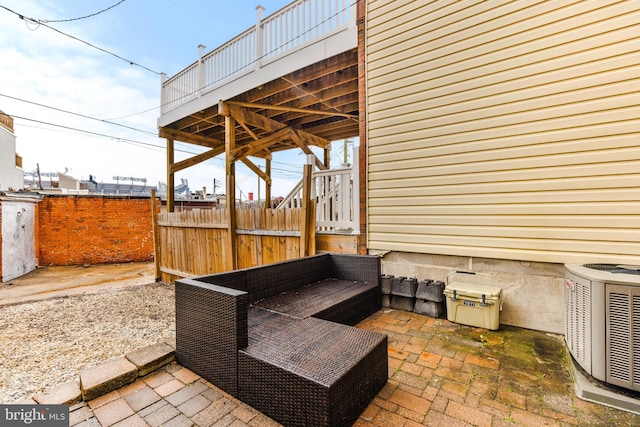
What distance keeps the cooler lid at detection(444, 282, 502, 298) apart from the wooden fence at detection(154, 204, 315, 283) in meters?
1.89

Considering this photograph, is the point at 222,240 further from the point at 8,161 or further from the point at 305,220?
the point at 8,161

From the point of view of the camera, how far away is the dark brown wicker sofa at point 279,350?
1.34m

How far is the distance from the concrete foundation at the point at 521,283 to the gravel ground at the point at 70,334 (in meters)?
3.66

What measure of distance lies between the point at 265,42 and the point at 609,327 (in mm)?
5624

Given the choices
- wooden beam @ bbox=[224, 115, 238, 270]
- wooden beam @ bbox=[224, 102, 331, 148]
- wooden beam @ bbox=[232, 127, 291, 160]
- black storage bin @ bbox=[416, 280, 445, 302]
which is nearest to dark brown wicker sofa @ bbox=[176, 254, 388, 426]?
black storage bin @ bbox=[416, 280, 445, 302]

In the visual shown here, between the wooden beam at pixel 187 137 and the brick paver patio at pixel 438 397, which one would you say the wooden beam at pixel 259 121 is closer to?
the wooden beam at pixel 187 137

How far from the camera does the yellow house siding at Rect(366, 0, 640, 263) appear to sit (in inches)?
90.0

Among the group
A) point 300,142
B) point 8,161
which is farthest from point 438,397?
point 8,161

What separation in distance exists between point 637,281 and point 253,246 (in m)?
4.49

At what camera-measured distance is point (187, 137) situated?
7.36m

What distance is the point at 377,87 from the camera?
3.64 m

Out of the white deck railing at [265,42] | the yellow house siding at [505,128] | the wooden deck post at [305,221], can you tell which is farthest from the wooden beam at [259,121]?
the yellow house siding at [505,128]

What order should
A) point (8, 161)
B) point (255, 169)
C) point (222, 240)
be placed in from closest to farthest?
point (222, 240), point (255, 169), point (8, 161)

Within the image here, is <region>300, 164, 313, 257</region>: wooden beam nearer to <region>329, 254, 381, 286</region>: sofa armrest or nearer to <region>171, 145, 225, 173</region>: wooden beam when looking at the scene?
<region>329, 254, 381, 286</region>: sofa armrest
